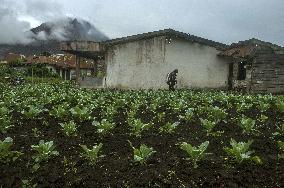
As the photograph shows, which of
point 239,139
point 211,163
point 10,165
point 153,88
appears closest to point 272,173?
point 211,163

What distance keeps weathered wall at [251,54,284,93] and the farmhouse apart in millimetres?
58

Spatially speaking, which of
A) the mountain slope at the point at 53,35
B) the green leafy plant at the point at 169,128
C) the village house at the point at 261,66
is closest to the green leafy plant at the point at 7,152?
the green leafy plant at the point at 169,128

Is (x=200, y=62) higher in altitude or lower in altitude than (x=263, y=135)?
higher

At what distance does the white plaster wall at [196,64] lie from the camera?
1048 inches

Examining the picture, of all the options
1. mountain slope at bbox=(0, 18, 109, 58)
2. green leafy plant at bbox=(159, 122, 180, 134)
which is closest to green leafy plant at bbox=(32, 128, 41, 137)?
Answer: green leafy plant at bbox=(159, 122, 180, 134)

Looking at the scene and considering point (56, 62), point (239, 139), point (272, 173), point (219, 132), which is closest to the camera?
point (272, 173)

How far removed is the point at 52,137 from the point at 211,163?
3.60 meters

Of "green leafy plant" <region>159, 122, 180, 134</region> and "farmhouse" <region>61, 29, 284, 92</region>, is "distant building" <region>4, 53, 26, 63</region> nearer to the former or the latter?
"farmhouse" <region>61, 29, 284, 92</region>

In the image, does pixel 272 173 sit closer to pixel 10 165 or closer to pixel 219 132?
pixel 219 132

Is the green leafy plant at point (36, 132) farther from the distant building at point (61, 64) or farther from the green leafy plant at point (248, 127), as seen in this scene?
the distant building at point (61, 64)

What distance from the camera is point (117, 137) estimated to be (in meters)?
8.64

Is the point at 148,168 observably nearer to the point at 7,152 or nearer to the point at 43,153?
the point at 43,153

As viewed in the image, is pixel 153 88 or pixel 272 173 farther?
pixel 153 88

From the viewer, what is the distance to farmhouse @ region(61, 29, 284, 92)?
2609cm
